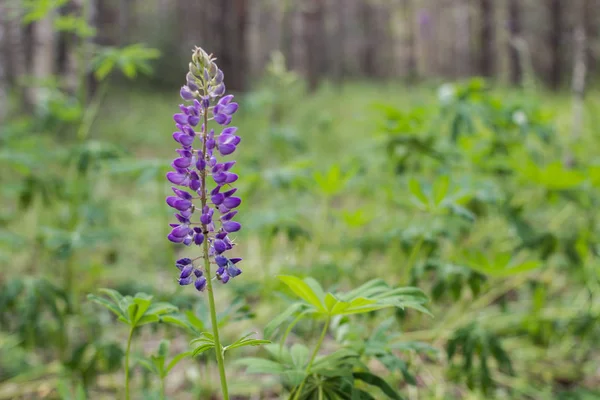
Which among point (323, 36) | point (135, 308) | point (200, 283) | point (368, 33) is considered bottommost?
point (135, 308)

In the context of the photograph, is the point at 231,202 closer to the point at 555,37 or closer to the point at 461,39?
the point at 555,37

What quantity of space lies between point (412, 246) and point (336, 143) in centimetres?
577

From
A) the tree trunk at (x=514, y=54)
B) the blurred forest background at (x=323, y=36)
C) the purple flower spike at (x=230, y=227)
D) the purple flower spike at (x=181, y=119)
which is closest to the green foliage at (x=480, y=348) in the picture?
the purple flower spike at (x=230, y=227)

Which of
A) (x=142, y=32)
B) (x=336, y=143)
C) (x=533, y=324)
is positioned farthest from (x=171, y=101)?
(x=533, y=324)

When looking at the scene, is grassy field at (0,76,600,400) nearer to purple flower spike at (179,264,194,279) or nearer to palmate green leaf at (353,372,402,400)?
palmate green leaf at (353,372,402,400)

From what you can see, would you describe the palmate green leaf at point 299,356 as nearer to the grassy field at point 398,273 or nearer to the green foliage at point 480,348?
the grassy field at point 398,273

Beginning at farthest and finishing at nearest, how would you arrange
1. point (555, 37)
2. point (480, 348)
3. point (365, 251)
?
point (555, 37) → point (365, 251) → point (480, 348)

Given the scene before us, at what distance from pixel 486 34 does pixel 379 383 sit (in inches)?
511

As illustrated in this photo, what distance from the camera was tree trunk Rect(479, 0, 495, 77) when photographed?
12.4 metres

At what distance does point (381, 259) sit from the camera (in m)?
4.11

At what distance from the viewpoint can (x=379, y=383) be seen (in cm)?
141

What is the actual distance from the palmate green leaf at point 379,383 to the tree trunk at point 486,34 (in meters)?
12.9

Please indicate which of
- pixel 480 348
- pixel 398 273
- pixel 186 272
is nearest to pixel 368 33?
pixel 398 273

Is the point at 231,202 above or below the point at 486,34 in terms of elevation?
below
